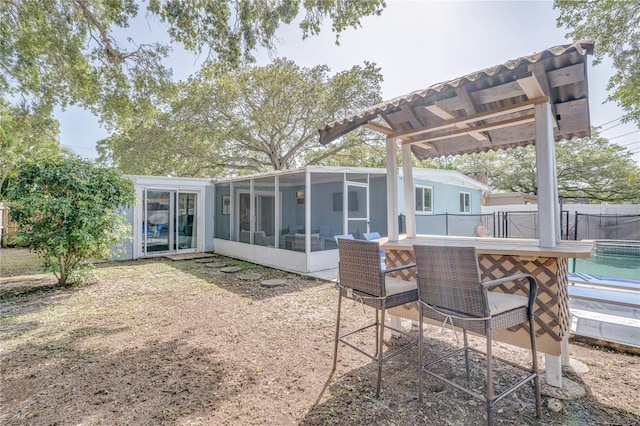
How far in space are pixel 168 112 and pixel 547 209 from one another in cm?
1453

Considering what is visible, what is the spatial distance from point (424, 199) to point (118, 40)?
979 centimetres

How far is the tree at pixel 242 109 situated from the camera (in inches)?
515

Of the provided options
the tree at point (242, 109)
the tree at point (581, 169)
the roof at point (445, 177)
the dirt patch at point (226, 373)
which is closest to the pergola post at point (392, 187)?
the dirt patch at point (226, 373)

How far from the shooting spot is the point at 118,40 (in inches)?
277

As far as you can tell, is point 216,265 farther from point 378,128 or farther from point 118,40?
point 378,128

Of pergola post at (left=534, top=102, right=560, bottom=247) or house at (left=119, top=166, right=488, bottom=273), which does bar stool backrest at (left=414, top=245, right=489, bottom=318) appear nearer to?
pergola post at (left=534, top=102, right=560, bottom=247)

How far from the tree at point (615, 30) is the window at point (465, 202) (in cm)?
584

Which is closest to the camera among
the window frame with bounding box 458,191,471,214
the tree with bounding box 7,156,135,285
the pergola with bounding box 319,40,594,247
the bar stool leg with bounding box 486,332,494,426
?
the bar stool leg with bounding box 486,332,494,426

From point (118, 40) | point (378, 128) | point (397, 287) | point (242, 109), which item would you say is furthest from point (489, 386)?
point (242, 109)

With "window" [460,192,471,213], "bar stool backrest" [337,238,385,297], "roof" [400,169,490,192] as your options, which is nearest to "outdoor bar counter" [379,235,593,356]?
"bar stool backrest" [337,238,385,297]

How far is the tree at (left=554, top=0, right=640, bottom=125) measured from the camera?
25.1ft

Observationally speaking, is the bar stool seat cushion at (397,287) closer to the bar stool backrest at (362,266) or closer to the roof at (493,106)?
the bar stool backrest at (362,266)

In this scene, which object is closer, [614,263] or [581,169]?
[614,263]

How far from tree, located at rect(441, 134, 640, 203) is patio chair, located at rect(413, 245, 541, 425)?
683 inches
